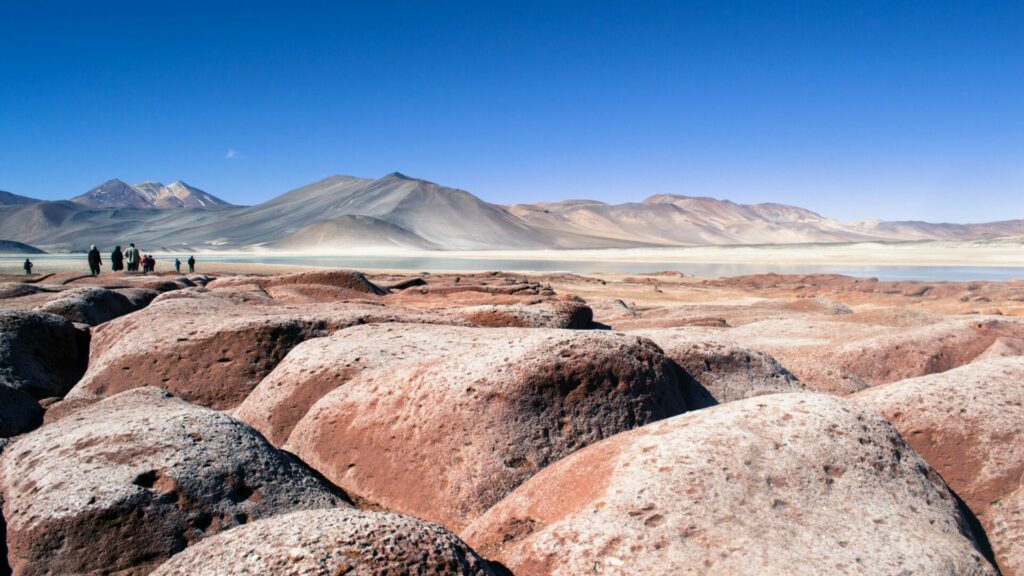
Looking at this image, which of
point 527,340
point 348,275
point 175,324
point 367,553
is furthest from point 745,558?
point 348,275

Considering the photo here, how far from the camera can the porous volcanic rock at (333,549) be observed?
2119 mm

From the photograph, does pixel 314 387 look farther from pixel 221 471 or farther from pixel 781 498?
pixel 781 498

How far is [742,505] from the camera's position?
2789 mm

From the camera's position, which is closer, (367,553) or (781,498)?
(367,553)

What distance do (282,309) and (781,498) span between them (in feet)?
16.6

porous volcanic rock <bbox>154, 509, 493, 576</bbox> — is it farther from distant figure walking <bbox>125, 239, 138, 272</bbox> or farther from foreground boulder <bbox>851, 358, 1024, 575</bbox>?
distant figure walking <bbox>125, 239, 138, 272</bbox>

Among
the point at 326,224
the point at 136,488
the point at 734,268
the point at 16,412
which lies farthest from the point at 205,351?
the point at 326,224

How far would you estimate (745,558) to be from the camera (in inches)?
101

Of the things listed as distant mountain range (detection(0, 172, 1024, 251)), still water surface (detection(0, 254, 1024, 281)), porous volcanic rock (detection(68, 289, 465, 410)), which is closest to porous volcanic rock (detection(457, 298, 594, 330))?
porous volcanic rock (detection(68, 289, 465, 410))

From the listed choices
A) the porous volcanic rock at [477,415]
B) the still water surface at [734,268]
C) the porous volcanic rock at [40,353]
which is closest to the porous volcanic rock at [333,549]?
the porous volcanic rock at [477,415]

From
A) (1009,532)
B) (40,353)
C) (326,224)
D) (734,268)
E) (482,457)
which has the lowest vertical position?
(734,268)

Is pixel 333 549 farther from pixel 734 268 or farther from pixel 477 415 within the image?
pixel 734 268

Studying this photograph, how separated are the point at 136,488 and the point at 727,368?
12.1 feet

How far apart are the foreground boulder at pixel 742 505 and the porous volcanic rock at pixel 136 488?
97 cm
